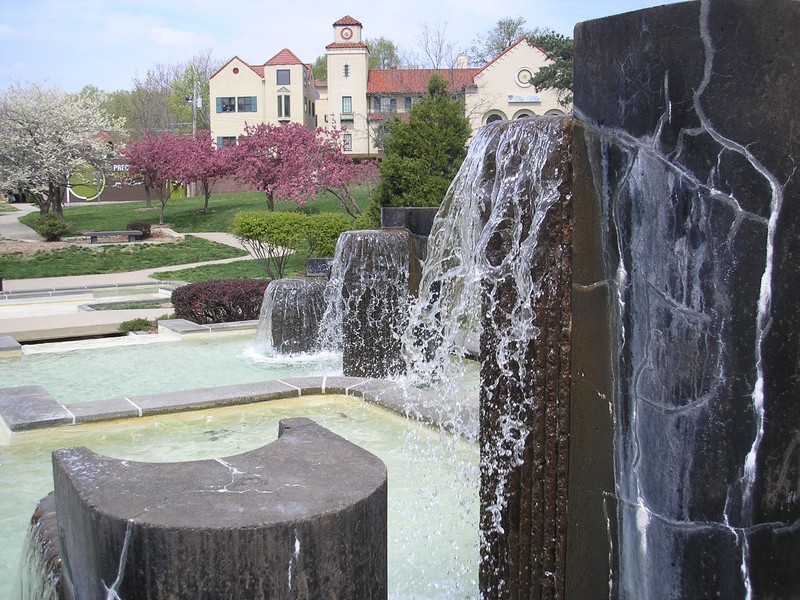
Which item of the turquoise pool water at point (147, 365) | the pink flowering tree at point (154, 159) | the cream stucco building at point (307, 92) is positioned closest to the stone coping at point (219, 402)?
the turquoise pool water at point (147, 365)

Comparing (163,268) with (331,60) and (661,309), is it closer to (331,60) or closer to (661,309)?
(661,309)

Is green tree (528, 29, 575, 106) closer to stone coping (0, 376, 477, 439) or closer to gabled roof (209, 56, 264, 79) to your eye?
stone coping (0, 376, 477, 439)

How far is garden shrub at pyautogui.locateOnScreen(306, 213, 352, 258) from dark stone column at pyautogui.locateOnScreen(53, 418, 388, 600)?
12.3 metres

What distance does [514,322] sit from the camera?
246 centimetres

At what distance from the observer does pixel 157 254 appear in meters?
23.4

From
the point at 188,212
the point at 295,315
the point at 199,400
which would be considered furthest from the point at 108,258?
the point at 199,400

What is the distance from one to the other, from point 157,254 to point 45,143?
1159 centimetres

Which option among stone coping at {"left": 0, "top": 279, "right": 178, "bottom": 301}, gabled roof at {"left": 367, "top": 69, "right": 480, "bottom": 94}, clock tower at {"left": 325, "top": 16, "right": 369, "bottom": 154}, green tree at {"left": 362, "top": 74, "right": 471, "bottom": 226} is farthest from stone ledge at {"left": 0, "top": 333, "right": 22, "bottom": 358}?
clock tower at {"left": 325, "top": 16, "right": 369, "bottom": 154}

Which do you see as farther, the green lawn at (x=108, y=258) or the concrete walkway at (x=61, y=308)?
the green lawn at (x=108, y=258)

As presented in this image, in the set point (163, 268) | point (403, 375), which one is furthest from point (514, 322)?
point (163, 268)

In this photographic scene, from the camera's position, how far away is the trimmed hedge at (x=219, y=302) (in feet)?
35.3

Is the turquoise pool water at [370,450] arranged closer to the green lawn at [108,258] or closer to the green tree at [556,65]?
the green lawn at [108,258]

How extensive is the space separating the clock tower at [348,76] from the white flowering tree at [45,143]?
745 inches

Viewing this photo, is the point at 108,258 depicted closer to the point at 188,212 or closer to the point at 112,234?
the point at 112,234
